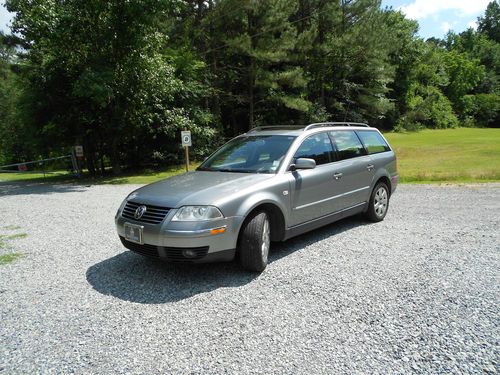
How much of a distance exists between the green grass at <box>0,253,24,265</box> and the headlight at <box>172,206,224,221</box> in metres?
2.99

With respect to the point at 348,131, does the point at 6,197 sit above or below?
below

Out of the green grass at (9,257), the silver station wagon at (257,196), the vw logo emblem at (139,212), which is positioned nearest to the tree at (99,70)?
the green grass at (9,257)

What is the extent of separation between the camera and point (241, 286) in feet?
12.7

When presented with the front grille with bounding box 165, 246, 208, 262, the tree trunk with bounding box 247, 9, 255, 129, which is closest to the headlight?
the front grille with bounding box 165, 246, 208, 262

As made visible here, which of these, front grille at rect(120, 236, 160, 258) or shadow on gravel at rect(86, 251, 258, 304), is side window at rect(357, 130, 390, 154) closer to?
shadow on gravel at rect(86, 251, 258, 304)

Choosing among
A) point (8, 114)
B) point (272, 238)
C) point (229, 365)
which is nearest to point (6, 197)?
point (272, 238)

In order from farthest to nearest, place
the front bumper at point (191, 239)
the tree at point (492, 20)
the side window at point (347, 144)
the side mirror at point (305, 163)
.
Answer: the tree at point (492, 20)
the side window at point (347, 144)
the side mirror at point (305, 163)
the front bumper at point (191, 239)

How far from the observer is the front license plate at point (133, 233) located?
387 cm

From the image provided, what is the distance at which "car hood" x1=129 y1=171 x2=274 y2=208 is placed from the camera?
384 cm

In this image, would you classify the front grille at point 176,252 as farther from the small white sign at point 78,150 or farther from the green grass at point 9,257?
the small white sign at point 78,150

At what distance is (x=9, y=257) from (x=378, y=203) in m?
6.01

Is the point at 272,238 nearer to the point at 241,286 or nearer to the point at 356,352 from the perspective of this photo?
the point at 241,286

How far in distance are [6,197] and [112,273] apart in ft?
30.3

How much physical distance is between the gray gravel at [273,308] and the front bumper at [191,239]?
371 millimetres
